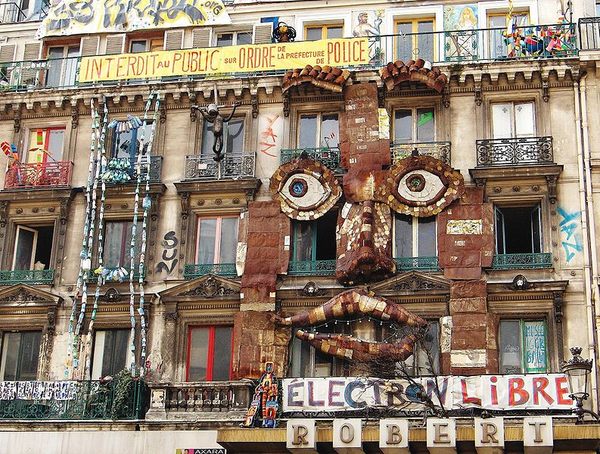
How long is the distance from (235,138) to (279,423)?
31.4 feet

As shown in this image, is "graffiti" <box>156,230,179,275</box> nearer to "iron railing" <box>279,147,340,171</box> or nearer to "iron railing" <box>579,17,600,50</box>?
"iron railing" <box>279,147,340,171</box>

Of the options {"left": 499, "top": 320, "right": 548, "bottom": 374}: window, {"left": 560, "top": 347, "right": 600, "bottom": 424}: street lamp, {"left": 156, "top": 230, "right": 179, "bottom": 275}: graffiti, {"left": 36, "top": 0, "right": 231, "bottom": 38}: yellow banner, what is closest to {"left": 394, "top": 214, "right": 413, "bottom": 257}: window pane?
{"left": 499, "top": 320, "right": 548, "bottom": 374}: window

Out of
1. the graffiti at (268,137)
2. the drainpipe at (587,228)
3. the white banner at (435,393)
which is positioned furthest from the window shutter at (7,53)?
the drainpipe at (587,228)

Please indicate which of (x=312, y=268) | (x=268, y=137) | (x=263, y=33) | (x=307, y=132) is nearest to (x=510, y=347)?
(x=312, y=268)

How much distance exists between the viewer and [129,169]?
104 ft

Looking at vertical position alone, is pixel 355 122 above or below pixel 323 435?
above

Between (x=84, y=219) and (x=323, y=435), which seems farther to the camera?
(x=84, y=219)

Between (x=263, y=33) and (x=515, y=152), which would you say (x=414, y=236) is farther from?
(x=263, y=33)

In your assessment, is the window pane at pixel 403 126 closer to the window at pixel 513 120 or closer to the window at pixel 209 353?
the window at pixel 513 120

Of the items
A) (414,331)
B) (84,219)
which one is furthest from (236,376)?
(84,219)

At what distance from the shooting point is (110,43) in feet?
113

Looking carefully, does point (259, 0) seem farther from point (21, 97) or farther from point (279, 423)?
point (279, 423)

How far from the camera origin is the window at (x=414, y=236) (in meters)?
29.5

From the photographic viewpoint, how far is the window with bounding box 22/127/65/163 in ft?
108
